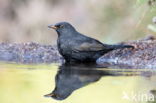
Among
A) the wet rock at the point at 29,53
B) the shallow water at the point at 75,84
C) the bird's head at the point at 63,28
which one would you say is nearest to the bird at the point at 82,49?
the wet rock at the point at 29,53

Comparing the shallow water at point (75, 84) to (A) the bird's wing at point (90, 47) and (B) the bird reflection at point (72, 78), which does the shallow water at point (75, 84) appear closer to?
(B) the bird reflection at point (72, 78)

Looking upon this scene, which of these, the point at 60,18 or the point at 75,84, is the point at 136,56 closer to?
the point at 75,84

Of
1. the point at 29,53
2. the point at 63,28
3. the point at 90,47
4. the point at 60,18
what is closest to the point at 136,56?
the point at 90,47

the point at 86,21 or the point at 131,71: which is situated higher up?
the point at 86,21

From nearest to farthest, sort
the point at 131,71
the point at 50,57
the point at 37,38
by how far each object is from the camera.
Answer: the point at 131,71, the point at 50,57, the point at 37,38

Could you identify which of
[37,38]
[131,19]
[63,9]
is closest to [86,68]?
[131,19]

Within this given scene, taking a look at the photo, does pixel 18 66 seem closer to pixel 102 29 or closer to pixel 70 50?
pixel 70 50
